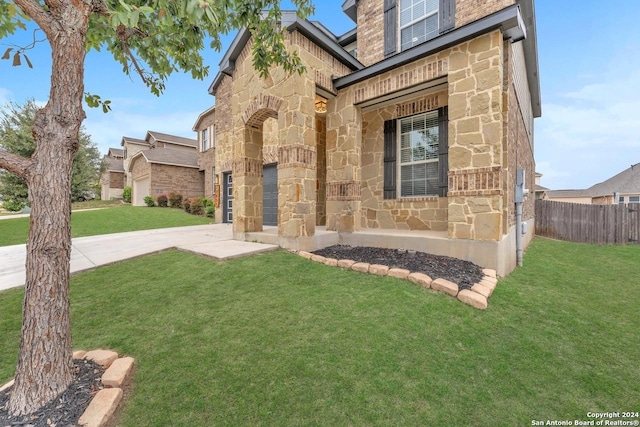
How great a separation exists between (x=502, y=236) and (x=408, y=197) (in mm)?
2461

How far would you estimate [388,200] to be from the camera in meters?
7.06

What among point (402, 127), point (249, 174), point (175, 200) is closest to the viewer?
point (249, 174)

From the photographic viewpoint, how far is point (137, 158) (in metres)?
21.6

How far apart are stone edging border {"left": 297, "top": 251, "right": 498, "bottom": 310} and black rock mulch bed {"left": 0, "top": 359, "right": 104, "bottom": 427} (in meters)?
3.46

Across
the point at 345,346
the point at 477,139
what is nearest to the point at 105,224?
the point at 345,346

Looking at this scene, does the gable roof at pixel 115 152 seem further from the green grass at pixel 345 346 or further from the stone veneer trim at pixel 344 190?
the stone veneer trim at pixel 344 190

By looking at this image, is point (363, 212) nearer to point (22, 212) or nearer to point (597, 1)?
point (597, 1)

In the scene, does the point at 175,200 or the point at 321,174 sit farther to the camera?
the point at 175,200

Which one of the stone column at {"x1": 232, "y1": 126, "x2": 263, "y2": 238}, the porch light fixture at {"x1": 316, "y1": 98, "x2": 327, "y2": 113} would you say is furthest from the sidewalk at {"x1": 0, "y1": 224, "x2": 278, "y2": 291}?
the porch light fixture at {"x1": 316, "y1": 98, "x2": 327, "y2": 113}

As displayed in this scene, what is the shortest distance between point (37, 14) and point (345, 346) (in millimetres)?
3585

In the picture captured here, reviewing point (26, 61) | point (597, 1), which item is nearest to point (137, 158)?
point (26, 61)

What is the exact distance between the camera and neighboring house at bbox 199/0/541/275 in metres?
4.62

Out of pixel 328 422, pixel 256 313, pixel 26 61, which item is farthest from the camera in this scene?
pixel 256 313

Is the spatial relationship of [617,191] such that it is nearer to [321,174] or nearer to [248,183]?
[321,174]
